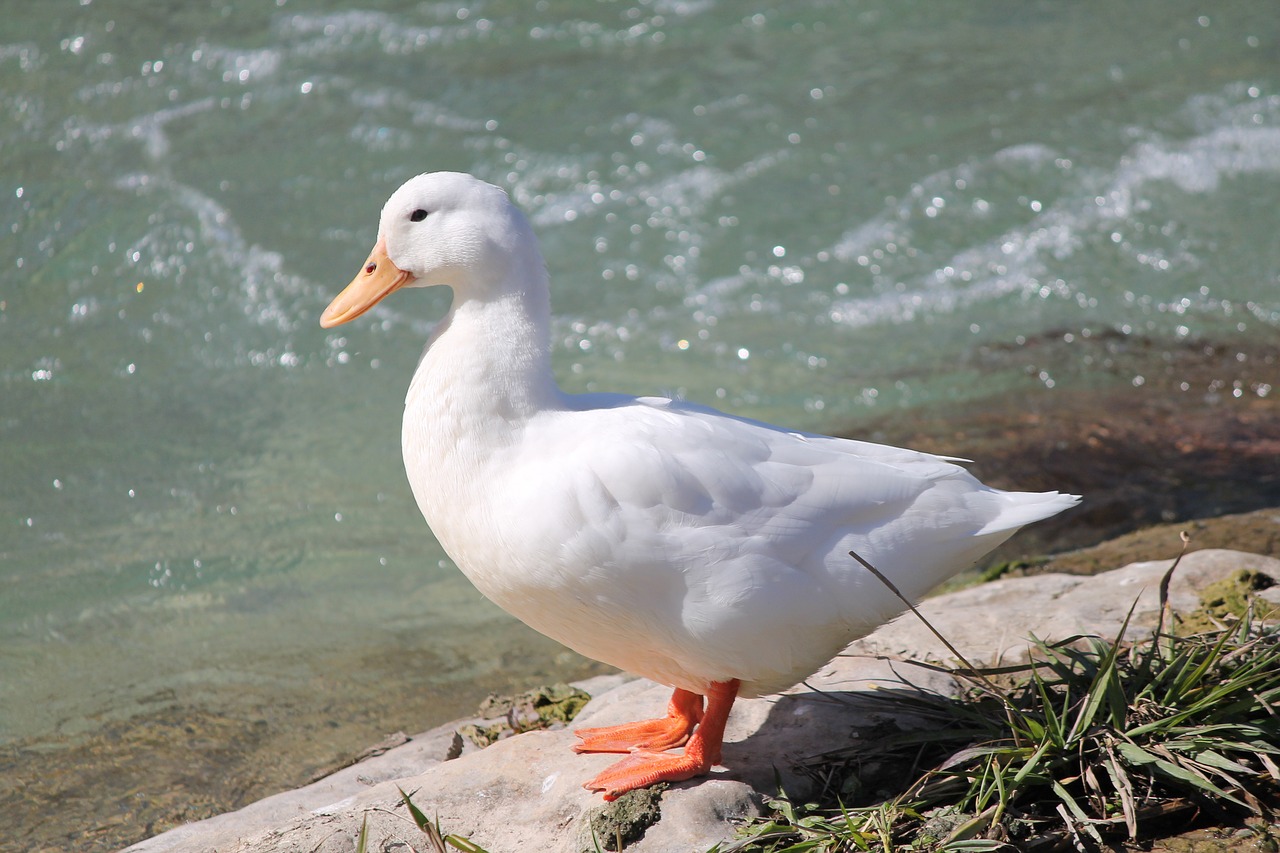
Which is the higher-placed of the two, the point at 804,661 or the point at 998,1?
the point at 998,1

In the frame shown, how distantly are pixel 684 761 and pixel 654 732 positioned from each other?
0.33 m

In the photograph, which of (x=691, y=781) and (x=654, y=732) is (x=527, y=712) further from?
(x=691, y=781)

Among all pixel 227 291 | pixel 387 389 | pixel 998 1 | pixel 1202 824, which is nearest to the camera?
pixel 1202 824

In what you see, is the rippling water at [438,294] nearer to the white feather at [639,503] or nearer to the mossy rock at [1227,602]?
the white feather at [639,503]

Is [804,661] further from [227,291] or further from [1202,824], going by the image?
[227,291]

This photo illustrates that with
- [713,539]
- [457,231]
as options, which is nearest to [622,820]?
[713,539]

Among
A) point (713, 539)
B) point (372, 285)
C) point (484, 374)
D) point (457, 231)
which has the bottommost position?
point (713, 539)

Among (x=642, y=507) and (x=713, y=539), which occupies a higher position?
(x=642, y=507)

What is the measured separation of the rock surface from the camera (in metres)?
3.20

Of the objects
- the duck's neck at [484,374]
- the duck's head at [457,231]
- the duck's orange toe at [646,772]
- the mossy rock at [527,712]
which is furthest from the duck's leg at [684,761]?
the duck's head at [457,231]

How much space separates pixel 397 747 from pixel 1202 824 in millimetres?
2707

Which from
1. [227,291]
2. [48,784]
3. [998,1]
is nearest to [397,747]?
[48,784]

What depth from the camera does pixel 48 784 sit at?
14.1 feet

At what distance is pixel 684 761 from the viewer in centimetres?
328
